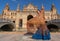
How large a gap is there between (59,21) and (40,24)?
32393 mm

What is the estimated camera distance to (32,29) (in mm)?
23531

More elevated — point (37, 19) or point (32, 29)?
point (37, 19)

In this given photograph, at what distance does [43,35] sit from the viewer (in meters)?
18.8

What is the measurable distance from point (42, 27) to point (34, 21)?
1.95 m

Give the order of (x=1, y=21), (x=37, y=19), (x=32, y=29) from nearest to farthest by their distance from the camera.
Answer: (x=37, y=19), (x=32, y=29), (x=1, y=21)

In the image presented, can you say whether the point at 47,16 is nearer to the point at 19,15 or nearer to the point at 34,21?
the point at 19,15

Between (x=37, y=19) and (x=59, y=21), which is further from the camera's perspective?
(x=59, y=21)

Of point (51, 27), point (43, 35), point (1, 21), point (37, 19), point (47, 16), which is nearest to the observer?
point (43, 35)

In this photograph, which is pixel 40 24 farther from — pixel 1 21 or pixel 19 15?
pixel 19 15

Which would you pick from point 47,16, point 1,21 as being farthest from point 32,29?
point 47,16

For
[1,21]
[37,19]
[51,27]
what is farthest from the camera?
[51,27]

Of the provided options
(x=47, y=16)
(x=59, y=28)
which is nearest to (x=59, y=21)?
(x=59, y=28)

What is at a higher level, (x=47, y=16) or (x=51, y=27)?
(x=47, y=16)

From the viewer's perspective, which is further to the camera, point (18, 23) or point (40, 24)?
point (18, 23)
